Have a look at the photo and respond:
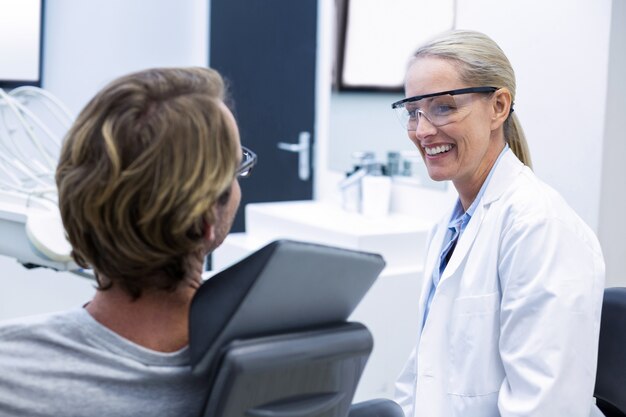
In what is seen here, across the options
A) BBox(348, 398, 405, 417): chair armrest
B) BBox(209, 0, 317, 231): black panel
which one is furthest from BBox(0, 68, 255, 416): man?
BBox(209, 0, 317, 231): black panel

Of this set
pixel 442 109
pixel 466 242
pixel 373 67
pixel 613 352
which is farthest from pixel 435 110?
pixel 373 67

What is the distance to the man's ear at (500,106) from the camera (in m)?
1.25

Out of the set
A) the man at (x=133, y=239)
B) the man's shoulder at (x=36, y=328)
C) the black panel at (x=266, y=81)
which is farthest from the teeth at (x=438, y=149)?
the black panel at (x=266, y=81)

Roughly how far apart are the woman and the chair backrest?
0.33ft

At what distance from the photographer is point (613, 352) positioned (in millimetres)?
1201

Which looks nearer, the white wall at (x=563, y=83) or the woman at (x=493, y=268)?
the woman at (x=493, y=268)

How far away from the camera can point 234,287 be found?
626mm

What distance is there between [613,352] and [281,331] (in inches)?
29.9

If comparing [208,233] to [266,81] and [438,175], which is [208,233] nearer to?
[438,175]

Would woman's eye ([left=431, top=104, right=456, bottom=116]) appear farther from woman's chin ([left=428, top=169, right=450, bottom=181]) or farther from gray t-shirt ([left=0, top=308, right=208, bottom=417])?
gray t-shirt ([left=0, top=308, right=208, bottom=417])

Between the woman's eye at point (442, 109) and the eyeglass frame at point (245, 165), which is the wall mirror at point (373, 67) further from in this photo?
the eyeglass frame at point (245, 165)

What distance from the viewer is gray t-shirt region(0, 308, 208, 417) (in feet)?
2.13

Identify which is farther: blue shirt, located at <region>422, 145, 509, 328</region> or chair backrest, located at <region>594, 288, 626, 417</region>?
blue shirt, located at <region>422, 145, 509, 328</region>

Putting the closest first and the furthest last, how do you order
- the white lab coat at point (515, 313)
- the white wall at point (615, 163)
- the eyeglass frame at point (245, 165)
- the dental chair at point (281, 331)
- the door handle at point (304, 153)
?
the dental chair at point (281, 331) → the eyeglass frame at point (245, 165) → the white lab coat at point (515, 313) → the white wall at point (615, 163) → the door handle at point (304, 153)
